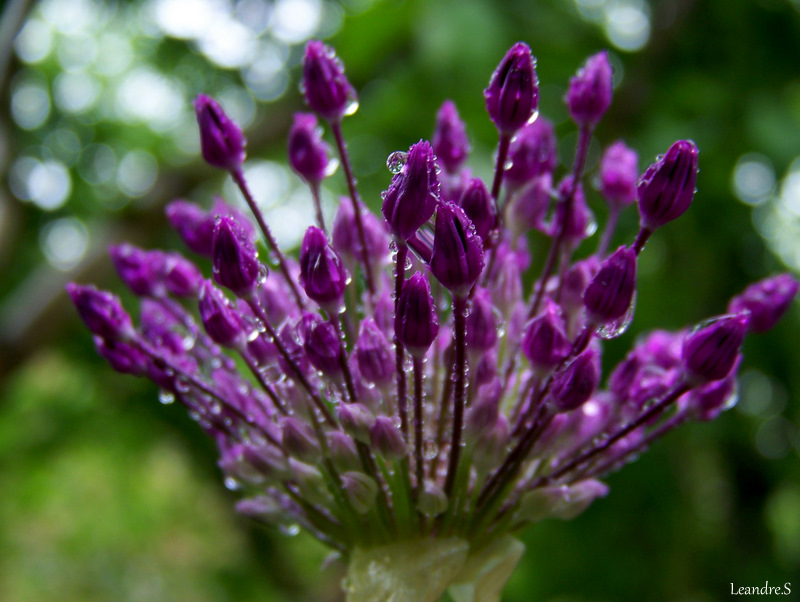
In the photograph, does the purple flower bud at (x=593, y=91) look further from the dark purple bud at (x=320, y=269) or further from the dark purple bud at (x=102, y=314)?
the dark purple bud at (x=102, y=314)

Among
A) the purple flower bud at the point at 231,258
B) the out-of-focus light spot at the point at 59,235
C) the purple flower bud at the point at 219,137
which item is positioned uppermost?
the purple flower bud at the point at 219,137

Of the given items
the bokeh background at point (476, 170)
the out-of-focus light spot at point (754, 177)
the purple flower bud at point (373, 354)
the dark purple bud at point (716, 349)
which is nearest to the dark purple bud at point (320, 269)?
the purple flower bud at point (373, 354)

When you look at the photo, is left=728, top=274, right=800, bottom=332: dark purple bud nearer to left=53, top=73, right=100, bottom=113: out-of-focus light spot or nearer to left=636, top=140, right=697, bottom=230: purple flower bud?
left=636, top=140, right=697, bottom=230: purple flower bud

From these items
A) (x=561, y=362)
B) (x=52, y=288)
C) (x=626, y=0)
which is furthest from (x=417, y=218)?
(x=626, y=0)

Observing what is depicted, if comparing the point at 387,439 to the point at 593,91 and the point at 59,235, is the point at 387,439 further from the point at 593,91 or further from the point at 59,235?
the point at 59,235

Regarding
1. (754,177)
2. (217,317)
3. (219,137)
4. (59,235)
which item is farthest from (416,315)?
(59,235)

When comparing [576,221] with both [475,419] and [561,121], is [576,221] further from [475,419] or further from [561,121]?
[561,121]

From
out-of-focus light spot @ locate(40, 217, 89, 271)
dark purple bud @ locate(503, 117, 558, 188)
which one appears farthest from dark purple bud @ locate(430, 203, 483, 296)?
out-of-focus light spot @ locate(40, 217, 89, 271)
